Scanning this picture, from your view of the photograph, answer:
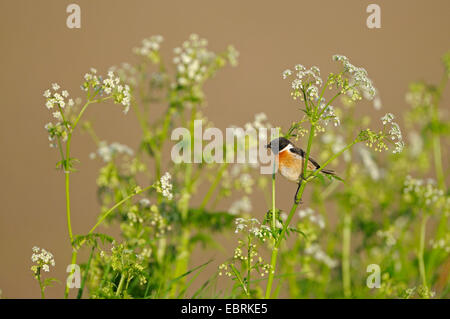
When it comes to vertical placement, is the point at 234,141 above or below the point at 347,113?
below

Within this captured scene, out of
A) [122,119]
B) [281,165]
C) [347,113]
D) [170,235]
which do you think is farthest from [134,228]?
[122,119]

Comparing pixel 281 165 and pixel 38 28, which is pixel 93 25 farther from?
pixel 281 165

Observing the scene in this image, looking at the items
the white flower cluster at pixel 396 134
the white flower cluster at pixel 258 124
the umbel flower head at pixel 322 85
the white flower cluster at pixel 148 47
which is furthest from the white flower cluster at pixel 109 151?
the white flower cluster at pixel 396 134

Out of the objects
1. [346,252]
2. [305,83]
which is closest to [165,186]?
[305,83]

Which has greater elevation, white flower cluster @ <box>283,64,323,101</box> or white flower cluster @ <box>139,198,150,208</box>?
white flower cluster @ <box>283,64,323,101</box>

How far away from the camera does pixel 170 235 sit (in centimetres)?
289

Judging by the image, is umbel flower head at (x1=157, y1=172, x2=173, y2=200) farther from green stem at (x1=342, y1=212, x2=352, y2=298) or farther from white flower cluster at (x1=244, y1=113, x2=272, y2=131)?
green stem at (x1=342, y1=212, x2=352, y2=298)

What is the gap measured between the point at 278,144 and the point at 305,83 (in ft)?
0.80

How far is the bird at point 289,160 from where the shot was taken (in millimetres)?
1877

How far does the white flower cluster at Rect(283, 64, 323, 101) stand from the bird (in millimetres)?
174

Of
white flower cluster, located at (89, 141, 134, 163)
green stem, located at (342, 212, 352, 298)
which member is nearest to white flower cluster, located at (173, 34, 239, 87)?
white flower cluster, located at (89, 141, 134, 163)

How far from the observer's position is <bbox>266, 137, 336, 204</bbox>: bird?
6.16 ft

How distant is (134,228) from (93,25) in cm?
213

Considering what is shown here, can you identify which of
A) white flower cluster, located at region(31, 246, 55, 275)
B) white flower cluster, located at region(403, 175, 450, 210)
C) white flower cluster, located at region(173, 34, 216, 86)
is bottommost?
white flower cluster, located at region(31, 246, 55, 275)
